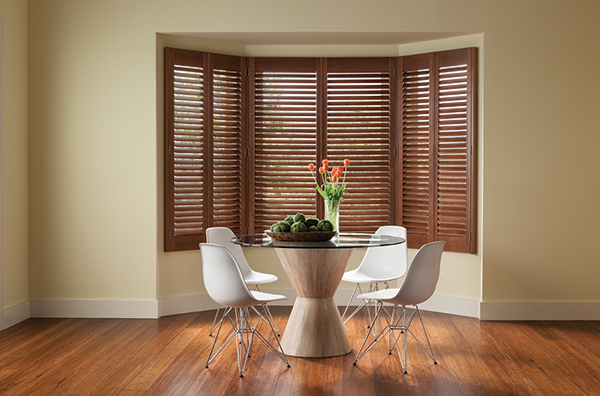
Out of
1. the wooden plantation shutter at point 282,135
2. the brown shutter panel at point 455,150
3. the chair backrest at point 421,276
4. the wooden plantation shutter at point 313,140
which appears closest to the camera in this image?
the chair backrest at point 421,276

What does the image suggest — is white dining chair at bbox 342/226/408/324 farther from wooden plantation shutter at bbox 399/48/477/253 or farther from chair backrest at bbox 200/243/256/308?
chair backrest at bbox 200/243/256/308

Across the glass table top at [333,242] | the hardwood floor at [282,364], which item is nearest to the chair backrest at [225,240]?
the glass table top at [333,242]

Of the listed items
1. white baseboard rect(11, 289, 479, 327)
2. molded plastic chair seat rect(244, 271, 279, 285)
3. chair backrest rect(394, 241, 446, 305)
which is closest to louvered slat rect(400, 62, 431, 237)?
white baseboard rect(11, 289, 479, 327)

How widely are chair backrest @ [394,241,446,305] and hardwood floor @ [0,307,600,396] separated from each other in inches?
18.6

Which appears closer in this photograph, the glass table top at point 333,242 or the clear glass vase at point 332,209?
the glass table top at point 333,242

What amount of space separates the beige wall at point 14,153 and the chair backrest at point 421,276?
326cm

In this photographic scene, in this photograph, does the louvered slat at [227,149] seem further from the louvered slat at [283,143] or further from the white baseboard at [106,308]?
the white baseboard at [106,308]

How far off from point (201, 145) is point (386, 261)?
Result: 203 centimetres

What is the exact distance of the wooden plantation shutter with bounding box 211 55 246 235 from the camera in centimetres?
520

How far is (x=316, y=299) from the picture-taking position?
3791mm

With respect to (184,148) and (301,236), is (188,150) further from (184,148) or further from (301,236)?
(301,236)

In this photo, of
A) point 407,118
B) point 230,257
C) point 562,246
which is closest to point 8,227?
point 230,257

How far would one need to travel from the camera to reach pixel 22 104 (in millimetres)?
4738

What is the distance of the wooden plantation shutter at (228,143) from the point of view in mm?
5203
